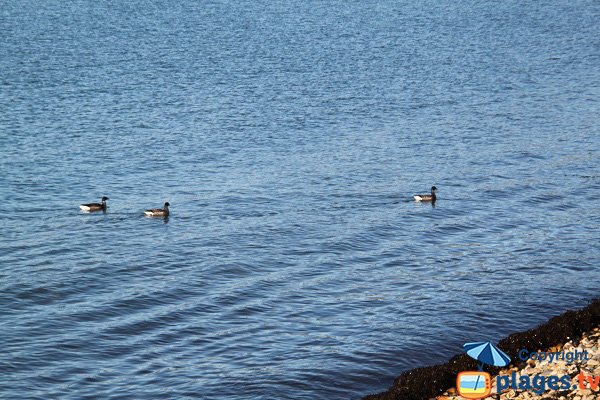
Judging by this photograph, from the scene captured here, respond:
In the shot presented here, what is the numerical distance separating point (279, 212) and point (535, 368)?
72.3ft

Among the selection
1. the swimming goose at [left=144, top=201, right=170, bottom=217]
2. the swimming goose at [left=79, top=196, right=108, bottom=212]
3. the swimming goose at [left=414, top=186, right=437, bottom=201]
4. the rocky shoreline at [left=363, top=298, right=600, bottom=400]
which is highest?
the swimming goose at [left=414, top=186, right=437, bottom=201]

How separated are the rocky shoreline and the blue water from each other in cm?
Result: 260

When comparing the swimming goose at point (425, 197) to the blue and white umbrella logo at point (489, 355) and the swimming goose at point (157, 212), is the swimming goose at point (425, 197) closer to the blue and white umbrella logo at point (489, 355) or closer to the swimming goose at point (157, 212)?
the swimming goose at point (157, 212)

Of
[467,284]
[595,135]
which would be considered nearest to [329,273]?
[467,284]

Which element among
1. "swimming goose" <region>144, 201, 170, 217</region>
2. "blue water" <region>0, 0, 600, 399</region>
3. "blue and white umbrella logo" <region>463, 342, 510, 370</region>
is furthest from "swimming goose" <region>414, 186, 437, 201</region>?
"blue and white umbrella logo" <region>463, 342, 510, 370</region>

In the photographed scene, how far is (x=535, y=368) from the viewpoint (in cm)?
2398

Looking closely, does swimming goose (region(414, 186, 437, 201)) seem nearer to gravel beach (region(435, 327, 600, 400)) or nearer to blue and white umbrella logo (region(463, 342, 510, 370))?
gravel beach (region(435, 327, 600, 400))

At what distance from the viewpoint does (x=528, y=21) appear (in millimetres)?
113688

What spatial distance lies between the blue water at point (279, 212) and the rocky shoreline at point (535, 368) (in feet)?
8.53

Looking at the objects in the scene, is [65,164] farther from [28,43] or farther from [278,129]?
[28,43]

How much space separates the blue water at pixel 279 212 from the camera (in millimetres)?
29578

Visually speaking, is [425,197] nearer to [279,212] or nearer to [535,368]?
[279,212]

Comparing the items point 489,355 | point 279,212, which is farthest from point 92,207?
point 489,355

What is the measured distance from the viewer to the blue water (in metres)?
29.6
